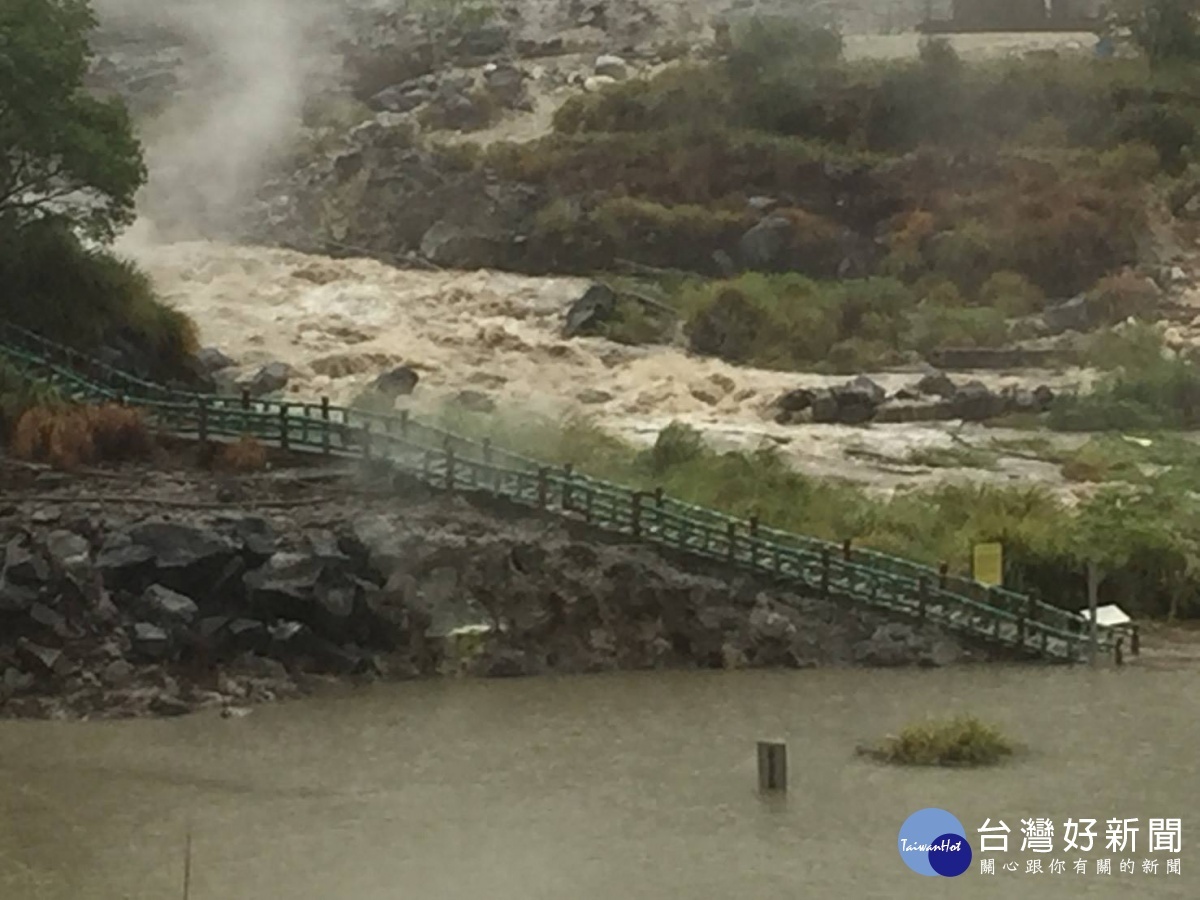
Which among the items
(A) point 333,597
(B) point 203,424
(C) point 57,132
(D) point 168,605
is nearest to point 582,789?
(A) point 333,597

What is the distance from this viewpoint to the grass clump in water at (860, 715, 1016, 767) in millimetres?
13055

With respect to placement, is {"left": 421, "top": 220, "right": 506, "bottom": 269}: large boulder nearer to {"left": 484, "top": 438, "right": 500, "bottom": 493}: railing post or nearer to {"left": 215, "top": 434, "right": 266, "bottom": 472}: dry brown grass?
{"left": 484, "top": 438, "right": 500, "bottom": 493}: railing post

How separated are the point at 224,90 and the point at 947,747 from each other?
18506 millimetres

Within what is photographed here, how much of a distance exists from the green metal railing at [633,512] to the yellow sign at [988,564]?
376mm

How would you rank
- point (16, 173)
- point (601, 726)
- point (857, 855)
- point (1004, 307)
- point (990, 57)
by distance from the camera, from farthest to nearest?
point (990, 57), point (1004, 307), point (16, 173), point (601, 726), point (857, 855)

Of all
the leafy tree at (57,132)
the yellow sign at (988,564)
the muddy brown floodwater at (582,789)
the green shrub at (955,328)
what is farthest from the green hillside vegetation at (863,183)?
the muddy brown floodwater at (582,789)

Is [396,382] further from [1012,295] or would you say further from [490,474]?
[1012,295]

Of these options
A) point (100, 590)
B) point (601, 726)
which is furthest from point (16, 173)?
point (601, 726)

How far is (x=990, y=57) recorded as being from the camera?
2877 centimetres

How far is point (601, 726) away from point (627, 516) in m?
3.74

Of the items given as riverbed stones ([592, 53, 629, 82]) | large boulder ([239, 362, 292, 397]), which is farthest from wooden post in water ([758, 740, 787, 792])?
riverbed stones ([592, 53, 629, 82])

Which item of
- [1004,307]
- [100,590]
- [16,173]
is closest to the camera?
[100,590]

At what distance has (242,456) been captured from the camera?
18.3 metres

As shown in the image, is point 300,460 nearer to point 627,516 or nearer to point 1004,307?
point 627,516
